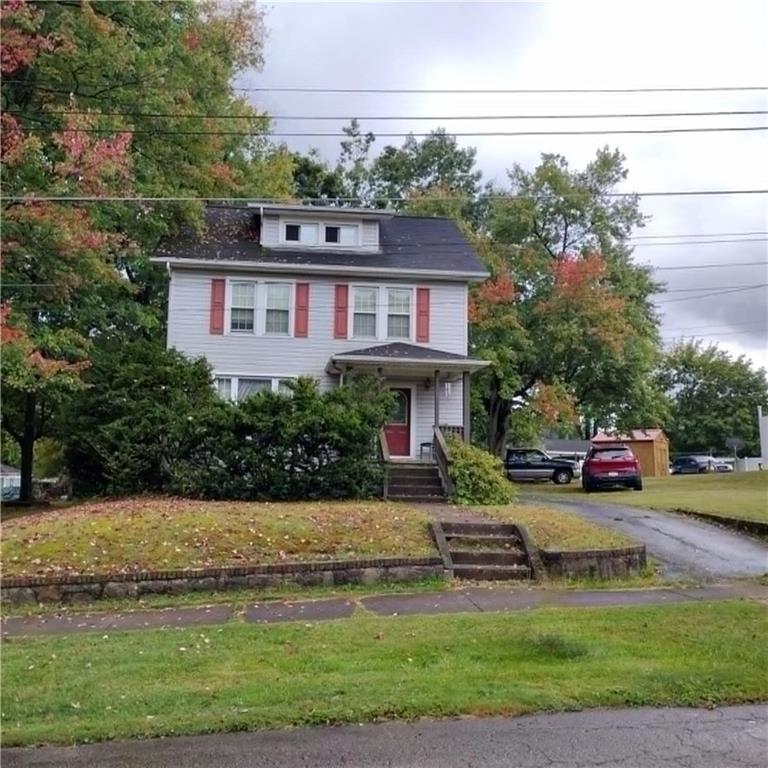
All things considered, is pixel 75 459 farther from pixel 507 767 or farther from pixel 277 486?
pixel 507 767

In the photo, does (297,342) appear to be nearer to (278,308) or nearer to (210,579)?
(278,308)

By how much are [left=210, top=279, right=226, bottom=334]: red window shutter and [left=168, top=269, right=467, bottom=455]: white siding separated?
0.45 ft

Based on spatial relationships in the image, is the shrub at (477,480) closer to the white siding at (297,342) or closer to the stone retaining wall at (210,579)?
the white siding at (297,342)

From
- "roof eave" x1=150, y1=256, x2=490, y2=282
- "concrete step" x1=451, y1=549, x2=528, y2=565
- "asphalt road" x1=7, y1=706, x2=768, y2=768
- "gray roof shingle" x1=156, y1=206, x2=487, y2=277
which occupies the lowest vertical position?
"asphalt road" x1=7, y1=706, x2=768, y2=768

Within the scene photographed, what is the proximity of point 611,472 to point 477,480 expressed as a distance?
9853 mm

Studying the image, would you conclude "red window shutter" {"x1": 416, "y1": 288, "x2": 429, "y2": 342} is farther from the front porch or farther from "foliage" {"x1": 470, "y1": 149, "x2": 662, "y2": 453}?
"foliage" {"x1": 470, "y1": 149, "x2": 662, "y2": 453}

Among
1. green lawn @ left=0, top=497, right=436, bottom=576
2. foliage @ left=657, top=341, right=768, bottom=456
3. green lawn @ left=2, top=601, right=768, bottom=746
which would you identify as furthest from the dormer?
foliage @ left=657, top=341, right=768, bottom=456

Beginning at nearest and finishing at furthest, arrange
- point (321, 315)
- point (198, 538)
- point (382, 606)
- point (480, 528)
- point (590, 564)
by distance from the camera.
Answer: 1. point (382, 606)
2. point (590, 564)
3. point (198, 538)
4. point (480, 528)
5. point (321, 315)

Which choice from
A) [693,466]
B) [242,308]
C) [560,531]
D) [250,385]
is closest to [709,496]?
[560,531]

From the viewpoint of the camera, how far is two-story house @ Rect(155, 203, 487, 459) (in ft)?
64.7

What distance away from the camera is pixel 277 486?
14.6 m

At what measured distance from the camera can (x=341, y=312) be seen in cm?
2030

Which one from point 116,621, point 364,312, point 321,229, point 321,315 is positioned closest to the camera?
point 116,621

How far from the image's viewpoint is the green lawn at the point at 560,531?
10555 mm
